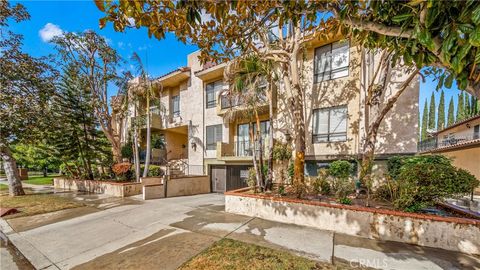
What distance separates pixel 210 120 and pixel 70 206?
942 centimetres

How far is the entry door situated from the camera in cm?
1398

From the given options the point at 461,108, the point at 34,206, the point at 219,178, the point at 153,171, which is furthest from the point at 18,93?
the point at 461,108

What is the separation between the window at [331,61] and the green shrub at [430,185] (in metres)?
A: 6.27

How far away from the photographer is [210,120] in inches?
588

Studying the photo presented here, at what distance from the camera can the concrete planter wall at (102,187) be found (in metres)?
11.9

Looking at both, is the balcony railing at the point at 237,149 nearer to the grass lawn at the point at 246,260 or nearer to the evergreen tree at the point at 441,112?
the grass lawn at the point at 246,260

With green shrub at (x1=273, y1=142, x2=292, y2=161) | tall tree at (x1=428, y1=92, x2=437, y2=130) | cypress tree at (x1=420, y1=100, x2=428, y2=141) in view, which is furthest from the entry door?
tall tree at (x1=428, y1=92, x2=437, y2=130)

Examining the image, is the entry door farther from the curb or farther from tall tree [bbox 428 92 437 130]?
tall tree [bbox 428 92 437 130]

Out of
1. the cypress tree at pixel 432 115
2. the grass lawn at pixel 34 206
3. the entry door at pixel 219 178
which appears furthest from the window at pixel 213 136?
the cypress tree at pixel 432 115

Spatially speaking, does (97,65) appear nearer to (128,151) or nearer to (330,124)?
(128,151)

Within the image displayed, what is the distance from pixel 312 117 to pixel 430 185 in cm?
621

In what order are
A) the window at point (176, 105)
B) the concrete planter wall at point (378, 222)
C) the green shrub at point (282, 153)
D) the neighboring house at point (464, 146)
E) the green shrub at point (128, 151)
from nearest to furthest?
the concrete planter wall at point (378, 222) → the green shrub at point (282, 153) → the neighboring house at point (464, 146) → the green shrub at point (128, 151) → the window at point (176, 105)

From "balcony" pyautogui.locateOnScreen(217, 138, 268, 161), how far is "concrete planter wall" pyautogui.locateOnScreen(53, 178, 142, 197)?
5.75 meters

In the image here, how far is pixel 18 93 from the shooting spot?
1108cm
